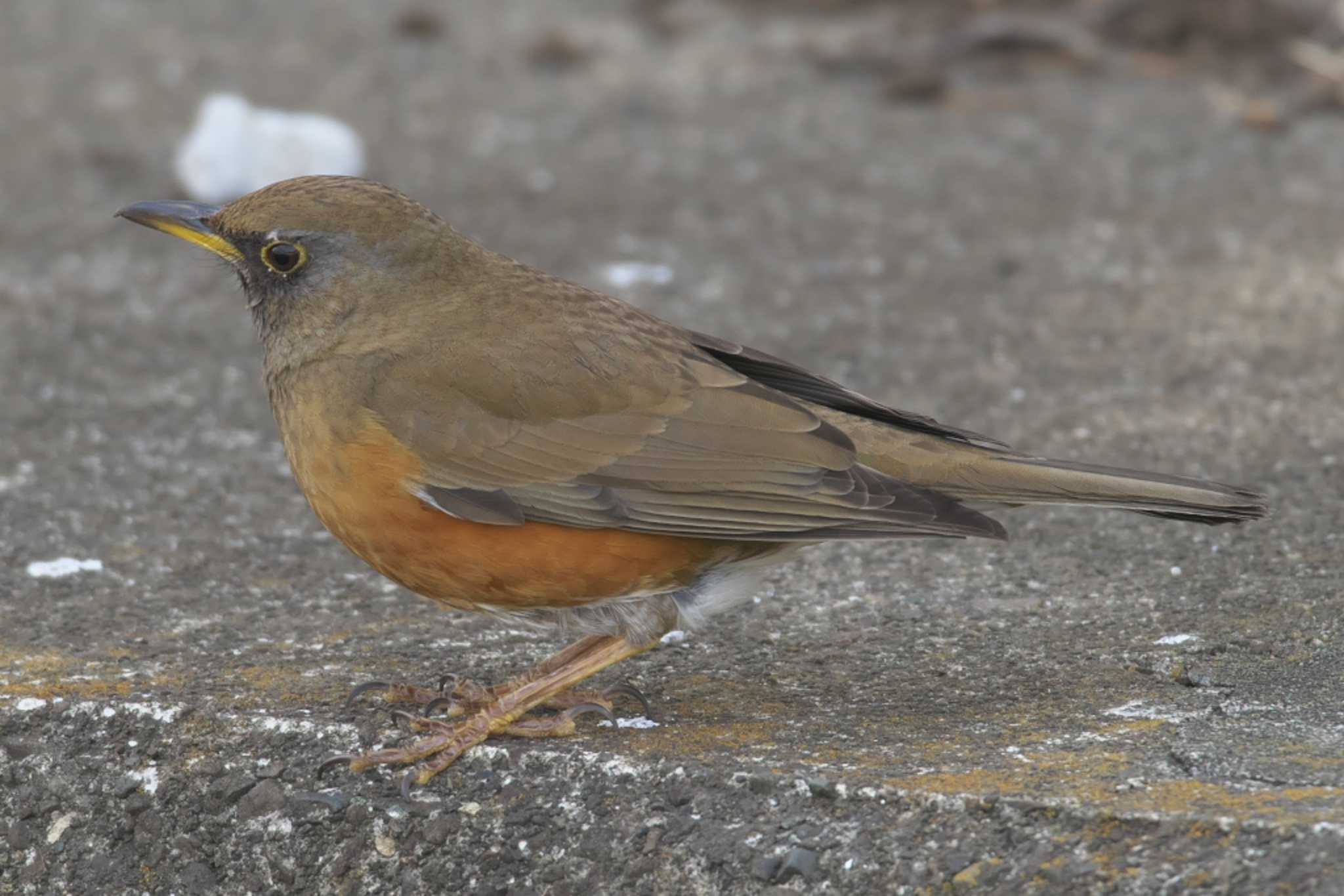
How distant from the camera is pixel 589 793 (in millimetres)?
3543

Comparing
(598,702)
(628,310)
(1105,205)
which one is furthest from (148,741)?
(1105,205)

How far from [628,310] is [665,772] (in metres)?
1.27

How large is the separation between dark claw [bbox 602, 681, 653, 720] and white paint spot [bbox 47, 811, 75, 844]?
1.15 m

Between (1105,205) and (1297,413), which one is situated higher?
(1105,205)

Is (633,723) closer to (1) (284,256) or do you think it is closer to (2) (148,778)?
(2) (148,778)

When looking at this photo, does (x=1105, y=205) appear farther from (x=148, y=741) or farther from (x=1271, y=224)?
(x=148, y=741)

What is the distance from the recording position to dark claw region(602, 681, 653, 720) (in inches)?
153

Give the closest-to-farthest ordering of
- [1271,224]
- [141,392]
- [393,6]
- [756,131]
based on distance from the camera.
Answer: [141,392] < [1271,224] < [756,131] < [393,6]

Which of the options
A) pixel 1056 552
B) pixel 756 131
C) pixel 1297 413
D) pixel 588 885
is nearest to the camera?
pixel 588 885

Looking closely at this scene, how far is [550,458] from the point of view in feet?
13.1

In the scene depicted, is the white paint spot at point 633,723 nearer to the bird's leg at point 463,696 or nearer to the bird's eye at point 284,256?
the bird's leg at point 463,696

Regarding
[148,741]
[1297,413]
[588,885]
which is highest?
[1297,413]

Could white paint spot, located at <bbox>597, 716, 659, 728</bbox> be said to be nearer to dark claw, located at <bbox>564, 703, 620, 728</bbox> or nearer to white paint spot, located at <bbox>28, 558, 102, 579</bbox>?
dark claw, located at <bbox>564, 703, 620, 728</bbox>

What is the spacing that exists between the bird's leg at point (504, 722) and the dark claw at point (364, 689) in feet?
0.56
